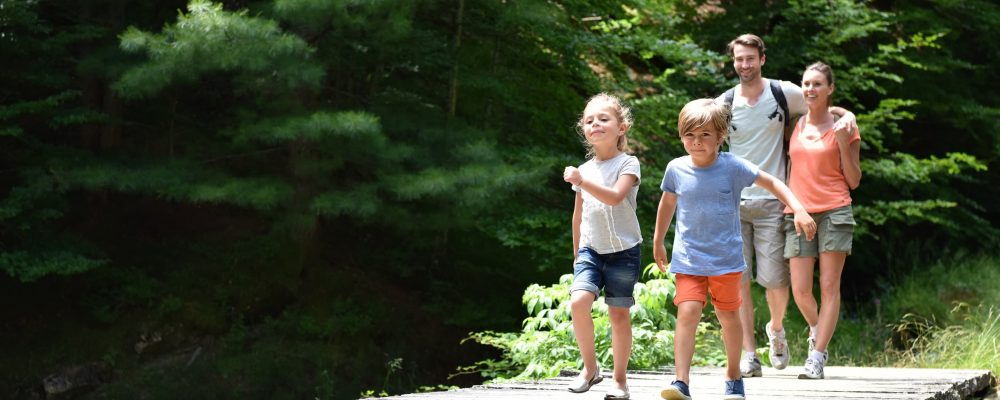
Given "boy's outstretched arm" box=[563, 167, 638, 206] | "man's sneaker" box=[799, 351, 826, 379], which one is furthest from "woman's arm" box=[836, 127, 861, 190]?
"boy's outstretched arm" box=[563, 167, 638, 206]

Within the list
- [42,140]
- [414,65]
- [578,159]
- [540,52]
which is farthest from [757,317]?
[42,140]

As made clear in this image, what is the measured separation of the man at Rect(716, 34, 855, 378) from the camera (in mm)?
5281

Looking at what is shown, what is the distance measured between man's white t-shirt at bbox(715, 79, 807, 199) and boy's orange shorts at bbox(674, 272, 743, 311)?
3.91ft

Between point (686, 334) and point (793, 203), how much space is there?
67 centimetres

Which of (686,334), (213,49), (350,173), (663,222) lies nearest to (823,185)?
(663,222)

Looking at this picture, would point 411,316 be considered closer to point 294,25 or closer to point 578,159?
point 578,159

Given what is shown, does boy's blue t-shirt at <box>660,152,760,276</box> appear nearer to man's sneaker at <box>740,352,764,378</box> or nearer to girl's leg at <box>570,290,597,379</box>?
girl's leg at <box>570,290,597,379</box>

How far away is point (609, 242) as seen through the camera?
4.41 meters

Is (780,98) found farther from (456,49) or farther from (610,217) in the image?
(456,49)

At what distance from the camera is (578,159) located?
1135cm

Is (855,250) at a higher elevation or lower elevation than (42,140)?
lower

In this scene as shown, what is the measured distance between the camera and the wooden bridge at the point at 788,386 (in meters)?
4.68

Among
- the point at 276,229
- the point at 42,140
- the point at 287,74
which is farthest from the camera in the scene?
the point at 42,140

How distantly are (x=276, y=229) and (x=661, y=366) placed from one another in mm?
6033
